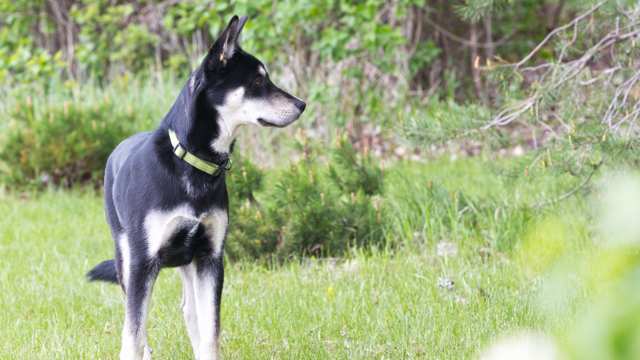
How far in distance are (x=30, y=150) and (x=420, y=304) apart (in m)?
4.36

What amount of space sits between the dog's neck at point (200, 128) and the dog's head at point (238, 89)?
0.03 metres

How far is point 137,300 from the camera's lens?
3.25 meters

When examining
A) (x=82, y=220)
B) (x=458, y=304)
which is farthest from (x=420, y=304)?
(x=82, y=220)

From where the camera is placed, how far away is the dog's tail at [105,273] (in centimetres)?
399

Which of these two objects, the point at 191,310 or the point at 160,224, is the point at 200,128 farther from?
the point at 191,310

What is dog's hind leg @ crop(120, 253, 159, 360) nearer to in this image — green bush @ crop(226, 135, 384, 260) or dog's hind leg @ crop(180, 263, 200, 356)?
dog's hind leg @ crop(180, 263, 200, 356)

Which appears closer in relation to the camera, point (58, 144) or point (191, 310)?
point (191, 310)

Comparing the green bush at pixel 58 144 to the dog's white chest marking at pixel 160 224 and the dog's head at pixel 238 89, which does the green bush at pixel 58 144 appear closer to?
the dog's head at pixel 238 89

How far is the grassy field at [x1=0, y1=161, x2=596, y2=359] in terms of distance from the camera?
12.6 feet

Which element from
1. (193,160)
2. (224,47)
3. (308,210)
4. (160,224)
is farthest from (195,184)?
(308,210)

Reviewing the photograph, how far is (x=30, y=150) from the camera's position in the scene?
7402 millimetres

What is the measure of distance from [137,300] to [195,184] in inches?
18.5

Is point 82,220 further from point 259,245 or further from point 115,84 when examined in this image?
point 115,84

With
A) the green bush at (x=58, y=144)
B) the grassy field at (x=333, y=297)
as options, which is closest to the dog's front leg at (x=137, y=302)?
the grassy field at (x=333, y=297)
